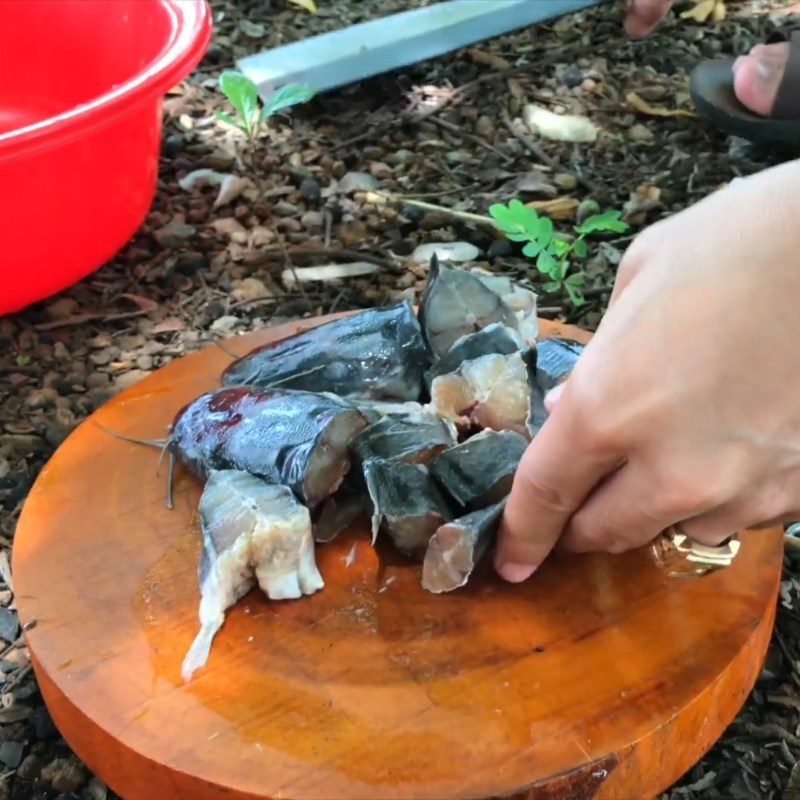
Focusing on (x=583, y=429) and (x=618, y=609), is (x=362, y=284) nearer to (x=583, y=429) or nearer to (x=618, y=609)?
(x=618, y=609)

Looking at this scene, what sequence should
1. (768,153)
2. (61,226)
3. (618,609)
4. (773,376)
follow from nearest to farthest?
1. (773,376)
2. (618,609)
3. (61,226)
4. (768,153)

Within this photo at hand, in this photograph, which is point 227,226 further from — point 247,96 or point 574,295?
point 574,295

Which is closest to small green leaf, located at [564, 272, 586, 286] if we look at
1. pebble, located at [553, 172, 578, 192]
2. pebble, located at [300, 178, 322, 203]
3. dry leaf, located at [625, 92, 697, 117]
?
pebble, located at [553, 172, 578, 192]

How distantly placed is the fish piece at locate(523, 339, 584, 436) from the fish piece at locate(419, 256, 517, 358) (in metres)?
0.10

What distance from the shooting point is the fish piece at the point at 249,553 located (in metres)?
1.13

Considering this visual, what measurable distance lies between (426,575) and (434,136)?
1.68 meters

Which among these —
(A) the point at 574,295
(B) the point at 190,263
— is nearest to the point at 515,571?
(A) the point at 574,295

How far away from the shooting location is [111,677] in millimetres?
1101

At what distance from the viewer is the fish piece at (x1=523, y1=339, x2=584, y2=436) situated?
1.31 metres

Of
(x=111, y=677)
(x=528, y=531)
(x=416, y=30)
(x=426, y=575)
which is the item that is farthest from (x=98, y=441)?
(x=416, y=30)

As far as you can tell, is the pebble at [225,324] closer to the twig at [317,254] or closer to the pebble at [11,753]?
the twig at [317,254]

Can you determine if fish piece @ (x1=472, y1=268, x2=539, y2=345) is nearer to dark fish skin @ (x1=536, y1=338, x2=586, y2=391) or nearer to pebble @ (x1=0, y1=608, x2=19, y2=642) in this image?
dark fish skin @ (x1=536, y1=338, x2=586, y2=391)

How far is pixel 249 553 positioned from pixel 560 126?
1.81 metres

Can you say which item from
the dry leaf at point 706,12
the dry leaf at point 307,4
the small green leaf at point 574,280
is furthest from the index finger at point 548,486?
the dry leaf at point 706,12
